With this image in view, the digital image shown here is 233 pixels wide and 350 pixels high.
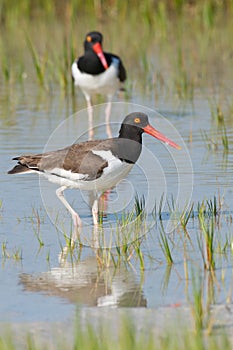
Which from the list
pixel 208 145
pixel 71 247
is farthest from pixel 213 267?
pixel 208 145

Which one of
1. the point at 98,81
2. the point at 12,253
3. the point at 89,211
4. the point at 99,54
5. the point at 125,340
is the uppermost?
the point at 99,54

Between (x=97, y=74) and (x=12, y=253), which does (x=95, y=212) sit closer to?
(x=12, y=253)

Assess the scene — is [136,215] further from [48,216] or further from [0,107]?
[0,107]

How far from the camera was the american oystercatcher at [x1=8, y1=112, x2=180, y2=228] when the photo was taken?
6.74m

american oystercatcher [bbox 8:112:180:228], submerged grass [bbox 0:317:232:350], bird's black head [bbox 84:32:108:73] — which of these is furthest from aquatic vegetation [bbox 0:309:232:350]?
bird's black head [bbox 84:32:108:73]

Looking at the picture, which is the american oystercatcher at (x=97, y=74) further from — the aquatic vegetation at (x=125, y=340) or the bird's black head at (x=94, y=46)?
the aquatic vegetation at (x=125, y=340)

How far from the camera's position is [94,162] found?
6.78m

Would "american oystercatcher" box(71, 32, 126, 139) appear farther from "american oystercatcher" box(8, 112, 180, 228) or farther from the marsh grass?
the marsh grass

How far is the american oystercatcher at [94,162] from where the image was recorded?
6738 mm

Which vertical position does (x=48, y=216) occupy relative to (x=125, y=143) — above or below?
below

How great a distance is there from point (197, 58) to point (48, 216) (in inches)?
317

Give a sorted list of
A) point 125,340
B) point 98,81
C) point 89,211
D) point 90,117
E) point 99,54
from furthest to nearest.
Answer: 1. point 99,54
2. point 98,81
3. point 90,117
4. point 89,211
5. point 125,340

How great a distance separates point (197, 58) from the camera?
14828 mm

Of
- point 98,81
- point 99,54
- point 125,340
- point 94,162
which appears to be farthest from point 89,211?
point 99,54
